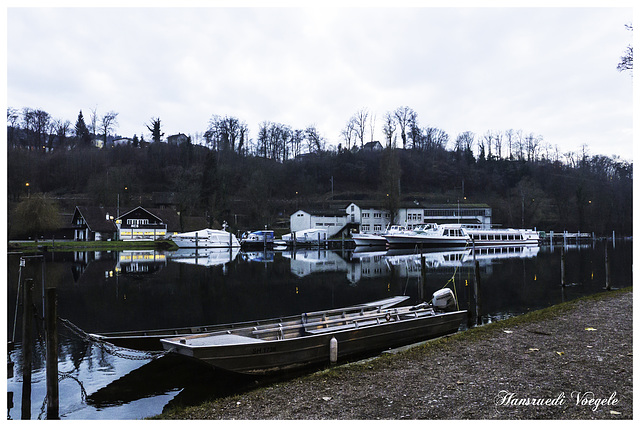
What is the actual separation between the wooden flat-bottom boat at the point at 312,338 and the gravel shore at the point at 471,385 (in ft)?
4.92

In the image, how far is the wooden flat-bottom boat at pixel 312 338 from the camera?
11.2m

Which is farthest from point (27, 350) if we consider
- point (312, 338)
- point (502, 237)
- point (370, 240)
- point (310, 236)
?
point (502, 237)

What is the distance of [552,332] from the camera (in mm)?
13375

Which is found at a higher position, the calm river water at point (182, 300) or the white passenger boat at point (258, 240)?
the white passenger boat at point (258, 240)

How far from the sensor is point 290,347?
11828mm

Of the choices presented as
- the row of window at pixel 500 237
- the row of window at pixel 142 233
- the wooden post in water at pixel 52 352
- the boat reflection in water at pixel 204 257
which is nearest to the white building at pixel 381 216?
the row of window at pixel 500 237

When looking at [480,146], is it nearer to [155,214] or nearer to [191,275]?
[155,214]

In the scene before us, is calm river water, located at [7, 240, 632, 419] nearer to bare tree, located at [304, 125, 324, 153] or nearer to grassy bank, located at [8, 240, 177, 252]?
grassy bank, located at [8, 240, 177, 252]

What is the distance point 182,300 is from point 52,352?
1512 centimetres

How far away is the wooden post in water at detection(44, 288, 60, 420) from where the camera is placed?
8758 millimetres

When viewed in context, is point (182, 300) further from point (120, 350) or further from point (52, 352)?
point (52, 352)

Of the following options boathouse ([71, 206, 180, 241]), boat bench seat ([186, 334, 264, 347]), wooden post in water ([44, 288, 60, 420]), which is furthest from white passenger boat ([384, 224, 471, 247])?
wooden post in water ([44, 288, 60, 420])

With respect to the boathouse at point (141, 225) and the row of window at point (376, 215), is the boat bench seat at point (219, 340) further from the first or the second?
the row of window at point (376, 215)

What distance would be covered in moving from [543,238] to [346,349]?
3925 inches
